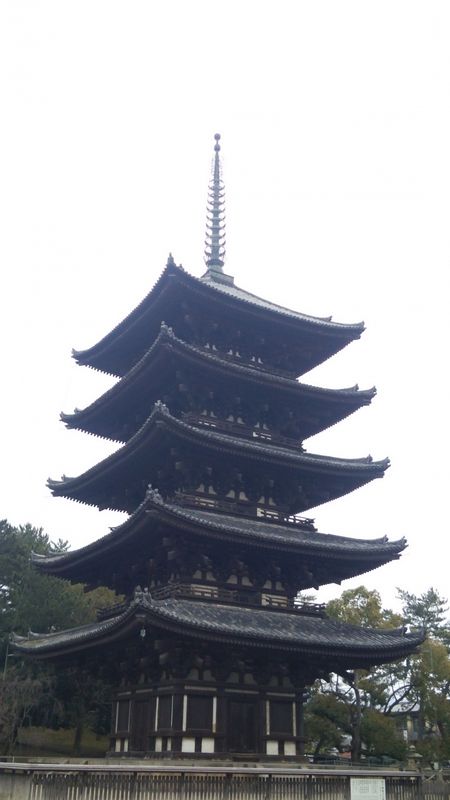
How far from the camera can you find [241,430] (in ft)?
107

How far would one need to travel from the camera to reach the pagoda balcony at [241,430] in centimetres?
3150

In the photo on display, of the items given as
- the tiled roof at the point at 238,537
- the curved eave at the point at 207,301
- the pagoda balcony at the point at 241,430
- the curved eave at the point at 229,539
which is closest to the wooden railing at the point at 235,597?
the curved eave at the point at 229,539

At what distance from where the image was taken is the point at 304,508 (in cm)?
3350

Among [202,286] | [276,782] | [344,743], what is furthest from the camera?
[344,743]

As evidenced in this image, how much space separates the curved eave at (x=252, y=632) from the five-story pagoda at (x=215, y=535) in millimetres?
79

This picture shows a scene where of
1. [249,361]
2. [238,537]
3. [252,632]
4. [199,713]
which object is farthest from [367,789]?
[249,361]

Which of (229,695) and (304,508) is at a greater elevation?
(304,508)

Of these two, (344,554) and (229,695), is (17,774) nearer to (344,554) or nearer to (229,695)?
(229,695)

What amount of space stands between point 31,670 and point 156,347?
117ft

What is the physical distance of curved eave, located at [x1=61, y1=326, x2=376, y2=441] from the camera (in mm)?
30656

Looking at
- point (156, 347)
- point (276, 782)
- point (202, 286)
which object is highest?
point (202, 286)

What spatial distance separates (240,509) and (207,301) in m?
8.76

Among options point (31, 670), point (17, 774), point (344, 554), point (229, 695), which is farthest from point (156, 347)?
point (31, 670)

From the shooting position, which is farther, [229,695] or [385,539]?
[385,539]
